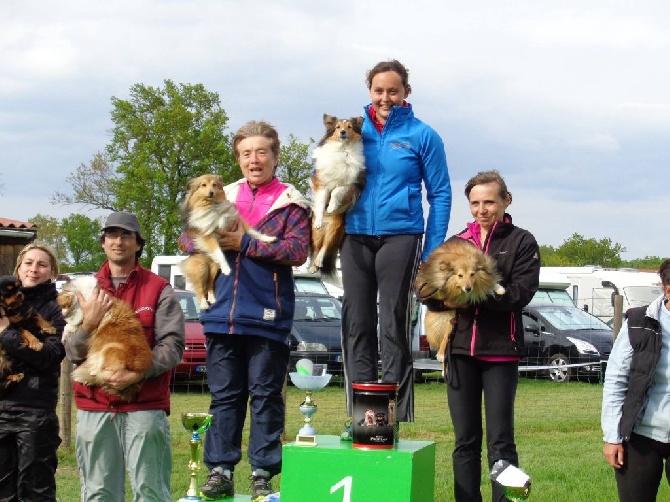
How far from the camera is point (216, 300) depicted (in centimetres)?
505

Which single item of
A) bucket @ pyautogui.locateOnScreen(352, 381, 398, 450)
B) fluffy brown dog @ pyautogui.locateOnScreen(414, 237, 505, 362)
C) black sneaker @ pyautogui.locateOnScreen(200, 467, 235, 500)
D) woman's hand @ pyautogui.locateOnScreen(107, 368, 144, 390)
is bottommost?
black sneaker @ pyautogui.locateOnScreen(200, 467, 235, 500)

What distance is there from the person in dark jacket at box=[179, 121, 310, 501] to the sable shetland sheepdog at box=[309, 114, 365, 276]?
22cm

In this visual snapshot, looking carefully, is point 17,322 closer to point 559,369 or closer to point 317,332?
point 317,332

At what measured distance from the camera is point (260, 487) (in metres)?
4.85

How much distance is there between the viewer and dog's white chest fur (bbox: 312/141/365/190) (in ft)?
17.1

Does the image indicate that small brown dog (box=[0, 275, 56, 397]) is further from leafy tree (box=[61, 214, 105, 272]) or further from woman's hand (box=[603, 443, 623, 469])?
leafy tree (box=[61, 214, 105, 272])

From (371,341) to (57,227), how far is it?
165 ft

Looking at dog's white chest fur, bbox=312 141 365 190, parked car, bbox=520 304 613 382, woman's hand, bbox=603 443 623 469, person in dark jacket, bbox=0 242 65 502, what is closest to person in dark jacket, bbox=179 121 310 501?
dog's white chest fur, bbox=312 141 365 190

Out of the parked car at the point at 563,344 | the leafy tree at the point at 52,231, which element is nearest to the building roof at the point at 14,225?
the parked car at the point at 563,344

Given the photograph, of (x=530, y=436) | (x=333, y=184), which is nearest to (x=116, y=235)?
(x=333, y=184)

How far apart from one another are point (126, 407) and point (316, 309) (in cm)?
1118

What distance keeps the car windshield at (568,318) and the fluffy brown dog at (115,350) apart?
13.7 metres

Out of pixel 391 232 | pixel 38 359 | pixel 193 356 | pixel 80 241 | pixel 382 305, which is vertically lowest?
pixel 193 356

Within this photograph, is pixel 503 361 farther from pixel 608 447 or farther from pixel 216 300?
pixel 216 300
